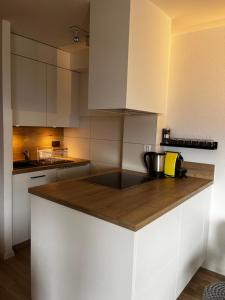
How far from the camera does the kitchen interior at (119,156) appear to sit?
1341mm

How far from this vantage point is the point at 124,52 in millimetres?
1698

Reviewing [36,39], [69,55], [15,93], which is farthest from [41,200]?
[69,55]

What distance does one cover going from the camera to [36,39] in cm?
257

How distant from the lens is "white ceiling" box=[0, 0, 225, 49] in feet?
5.88

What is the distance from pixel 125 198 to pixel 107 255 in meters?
0.39

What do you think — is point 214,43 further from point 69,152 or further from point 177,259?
point 69,152

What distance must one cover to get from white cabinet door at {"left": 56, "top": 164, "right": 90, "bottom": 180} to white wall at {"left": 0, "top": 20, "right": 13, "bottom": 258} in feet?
2.10

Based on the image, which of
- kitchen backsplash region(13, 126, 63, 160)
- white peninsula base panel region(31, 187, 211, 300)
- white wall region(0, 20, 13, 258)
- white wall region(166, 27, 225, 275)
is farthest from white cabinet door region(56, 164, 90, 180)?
white wall region(166, 27, 225, 275)

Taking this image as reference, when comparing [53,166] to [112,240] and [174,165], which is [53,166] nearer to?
[174,165]

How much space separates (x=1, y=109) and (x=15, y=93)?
13.4 inches

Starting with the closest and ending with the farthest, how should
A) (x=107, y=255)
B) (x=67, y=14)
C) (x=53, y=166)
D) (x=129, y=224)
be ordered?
(x=129, y=224) → (x=107, y=255) → (x=67, y=14) → (x=53, y=166)

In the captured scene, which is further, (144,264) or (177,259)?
(177,259)

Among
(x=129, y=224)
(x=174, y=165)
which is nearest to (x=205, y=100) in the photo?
(x=174, y=165)

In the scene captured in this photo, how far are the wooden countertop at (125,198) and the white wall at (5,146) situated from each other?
2.55 ft
